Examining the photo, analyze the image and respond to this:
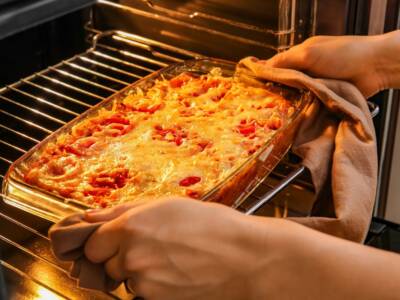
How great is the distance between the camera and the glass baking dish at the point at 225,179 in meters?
1.09

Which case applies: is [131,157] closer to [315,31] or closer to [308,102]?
[308,102]

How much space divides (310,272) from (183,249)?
0.45ft

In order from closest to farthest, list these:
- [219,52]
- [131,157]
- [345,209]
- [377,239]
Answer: [345,209] < [131,157] < [377,239] < [219,52]

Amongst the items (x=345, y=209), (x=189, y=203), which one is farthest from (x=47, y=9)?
(x=345, y=209)

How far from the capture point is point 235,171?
114cm

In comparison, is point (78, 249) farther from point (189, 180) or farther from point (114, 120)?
point (114, 120)

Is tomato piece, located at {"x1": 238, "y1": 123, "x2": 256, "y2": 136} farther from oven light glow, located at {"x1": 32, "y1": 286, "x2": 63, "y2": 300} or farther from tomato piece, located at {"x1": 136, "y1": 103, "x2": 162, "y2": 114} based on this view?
oven light glow, located at {"x1": 32, "y1": 286, "x2": 63, "y2": 300}

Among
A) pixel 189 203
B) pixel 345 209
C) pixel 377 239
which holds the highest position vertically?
pixel 189 203

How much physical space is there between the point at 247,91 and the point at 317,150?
21cm

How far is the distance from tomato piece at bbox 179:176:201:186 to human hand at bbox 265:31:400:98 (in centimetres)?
29

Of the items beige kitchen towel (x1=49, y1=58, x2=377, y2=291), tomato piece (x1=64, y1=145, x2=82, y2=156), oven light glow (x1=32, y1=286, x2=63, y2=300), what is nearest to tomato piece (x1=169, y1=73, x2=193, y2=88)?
beige kitchen towel (x1=49, y1=58, x2=377, y2=291)

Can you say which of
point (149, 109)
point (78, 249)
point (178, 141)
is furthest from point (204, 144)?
point (78, 249)

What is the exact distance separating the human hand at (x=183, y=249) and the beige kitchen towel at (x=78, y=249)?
0.03 m

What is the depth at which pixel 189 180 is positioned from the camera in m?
1.16
